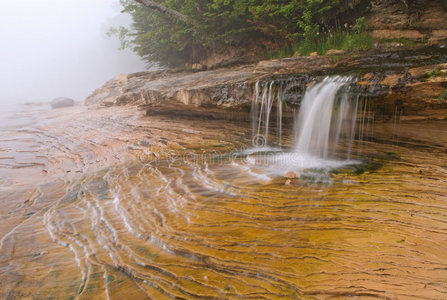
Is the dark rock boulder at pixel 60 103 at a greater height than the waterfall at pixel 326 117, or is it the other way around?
the dark rock boulder at pixel 60 103

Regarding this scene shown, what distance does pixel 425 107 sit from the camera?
407 cm

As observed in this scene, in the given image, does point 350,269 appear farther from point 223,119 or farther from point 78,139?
point 78,139

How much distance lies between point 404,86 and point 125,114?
394 inches

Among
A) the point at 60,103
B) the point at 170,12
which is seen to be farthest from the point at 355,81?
the point at 60,103

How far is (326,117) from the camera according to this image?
5020 millimetres

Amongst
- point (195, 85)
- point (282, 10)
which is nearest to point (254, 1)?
point (282, 10)

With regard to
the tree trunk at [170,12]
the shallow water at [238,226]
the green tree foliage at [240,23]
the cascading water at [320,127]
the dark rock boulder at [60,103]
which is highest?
the tree trunk at [170,12]

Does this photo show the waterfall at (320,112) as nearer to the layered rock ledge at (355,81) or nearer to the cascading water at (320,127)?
the cascading water at (320,127)

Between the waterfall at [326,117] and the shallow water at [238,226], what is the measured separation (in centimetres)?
46

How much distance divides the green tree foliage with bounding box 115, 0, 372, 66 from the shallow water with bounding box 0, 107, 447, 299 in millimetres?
4484

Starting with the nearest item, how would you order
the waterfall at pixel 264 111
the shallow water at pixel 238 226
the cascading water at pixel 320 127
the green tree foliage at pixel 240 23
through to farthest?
the shallow water at pixel 238 226, the cascading water at pixel 320 127, the waterfall at pixel 264 111, the green tree foliage at pixel 240 23

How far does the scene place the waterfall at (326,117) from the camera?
15.7 ft

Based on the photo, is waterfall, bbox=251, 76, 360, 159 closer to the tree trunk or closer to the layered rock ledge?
the layered rock ledge

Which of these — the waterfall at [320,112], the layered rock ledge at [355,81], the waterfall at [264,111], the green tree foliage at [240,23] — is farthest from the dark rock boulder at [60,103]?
the waterfall at [320,112]
